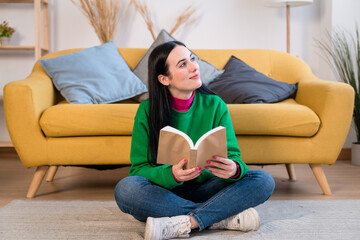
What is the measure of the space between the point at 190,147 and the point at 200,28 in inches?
110

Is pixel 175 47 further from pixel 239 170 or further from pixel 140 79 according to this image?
pixel 140 79

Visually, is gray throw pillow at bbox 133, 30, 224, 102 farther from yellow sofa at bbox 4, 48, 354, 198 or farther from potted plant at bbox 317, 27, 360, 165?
potted plant at bbox 317, 27, 360, 165

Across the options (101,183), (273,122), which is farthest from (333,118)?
(101,183)

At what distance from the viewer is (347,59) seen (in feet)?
12.4

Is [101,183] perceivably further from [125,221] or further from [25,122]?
[125,221]

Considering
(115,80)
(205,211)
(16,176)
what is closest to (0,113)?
(16,176)

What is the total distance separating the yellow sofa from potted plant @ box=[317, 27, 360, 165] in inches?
47.9

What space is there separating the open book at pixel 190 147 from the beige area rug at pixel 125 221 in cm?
39

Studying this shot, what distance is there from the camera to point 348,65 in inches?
144

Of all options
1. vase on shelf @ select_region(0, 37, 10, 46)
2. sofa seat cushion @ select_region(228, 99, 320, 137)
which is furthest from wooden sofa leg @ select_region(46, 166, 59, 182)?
vase on shelf @ select_region(0, 37, 10, 46)

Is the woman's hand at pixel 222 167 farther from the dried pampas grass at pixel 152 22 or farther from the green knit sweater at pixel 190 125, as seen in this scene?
the dried pampas grass at pixel 152 22

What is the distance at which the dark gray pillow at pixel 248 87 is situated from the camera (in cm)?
281

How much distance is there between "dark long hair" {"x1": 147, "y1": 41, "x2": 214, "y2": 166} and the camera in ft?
5.93

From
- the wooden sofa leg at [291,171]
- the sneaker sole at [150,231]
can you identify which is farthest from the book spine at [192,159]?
the wooden sofa leg at [291,171]
